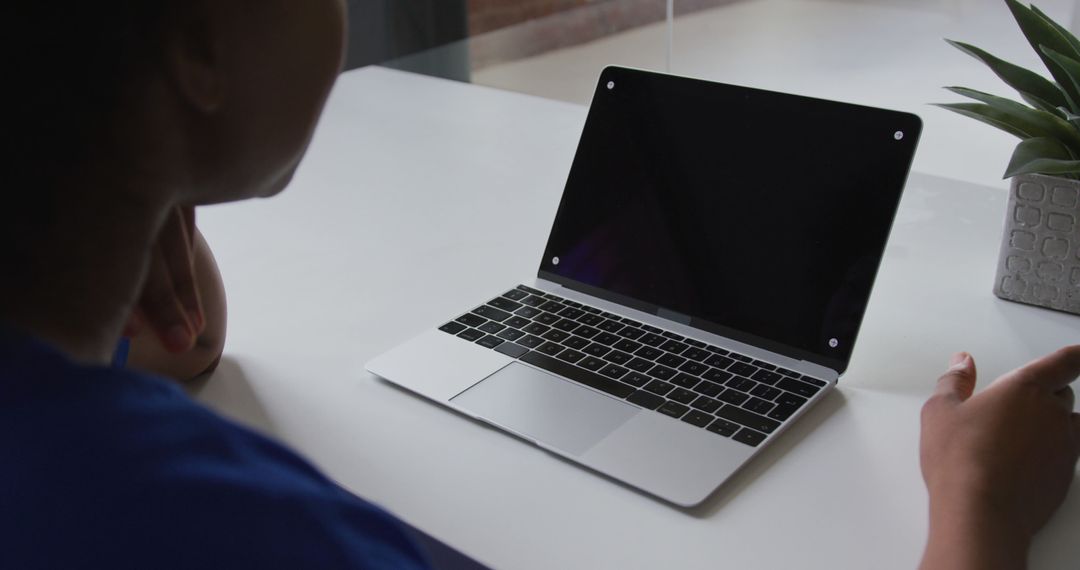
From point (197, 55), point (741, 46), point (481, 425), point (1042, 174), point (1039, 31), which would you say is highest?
point (197, 55)

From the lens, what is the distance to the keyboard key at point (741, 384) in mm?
762

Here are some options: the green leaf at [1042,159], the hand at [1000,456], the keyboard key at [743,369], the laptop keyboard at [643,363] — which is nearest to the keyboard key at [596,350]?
the laptop keyboard at [643,363]

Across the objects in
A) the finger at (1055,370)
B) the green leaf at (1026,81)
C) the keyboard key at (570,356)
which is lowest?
the keyboard key at (570,356)

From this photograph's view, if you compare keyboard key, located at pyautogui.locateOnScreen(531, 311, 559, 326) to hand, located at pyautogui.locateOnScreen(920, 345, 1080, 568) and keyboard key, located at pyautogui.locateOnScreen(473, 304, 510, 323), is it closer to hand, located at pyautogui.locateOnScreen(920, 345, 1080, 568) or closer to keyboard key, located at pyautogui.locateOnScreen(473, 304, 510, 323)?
keyboard key, located at pyautogui.locateOnScreen(473, 304, 510, 323)

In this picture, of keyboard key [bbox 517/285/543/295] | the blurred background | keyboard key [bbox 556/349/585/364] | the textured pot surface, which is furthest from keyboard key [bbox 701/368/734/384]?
the blurred background

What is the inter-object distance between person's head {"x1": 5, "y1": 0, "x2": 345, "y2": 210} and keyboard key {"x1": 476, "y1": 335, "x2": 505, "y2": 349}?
379mm

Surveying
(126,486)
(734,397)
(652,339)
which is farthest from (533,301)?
(126,486)

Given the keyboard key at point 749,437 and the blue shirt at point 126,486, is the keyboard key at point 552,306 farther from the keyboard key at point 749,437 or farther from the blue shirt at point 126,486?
the blue shirt at point 126,486

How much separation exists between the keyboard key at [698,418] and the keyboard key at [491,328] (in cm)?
20

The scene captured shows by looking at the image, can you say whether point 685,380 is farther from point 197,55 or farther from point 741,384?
point 197,55

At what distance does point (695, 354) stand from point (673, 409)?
0.09m

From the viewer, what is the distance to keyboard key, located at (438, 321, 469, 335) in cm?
87

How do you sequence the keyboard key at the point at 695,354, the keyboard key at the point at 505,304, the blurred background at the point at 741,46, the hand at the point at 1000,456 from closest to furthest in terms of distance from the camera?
the hand at the point at 1000,456 → the keyboard key at the point at 695,354 → the keyboard key at the point at 505,304 → the blurred background at the point at 741,46

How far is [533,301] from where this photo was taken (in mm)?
917
